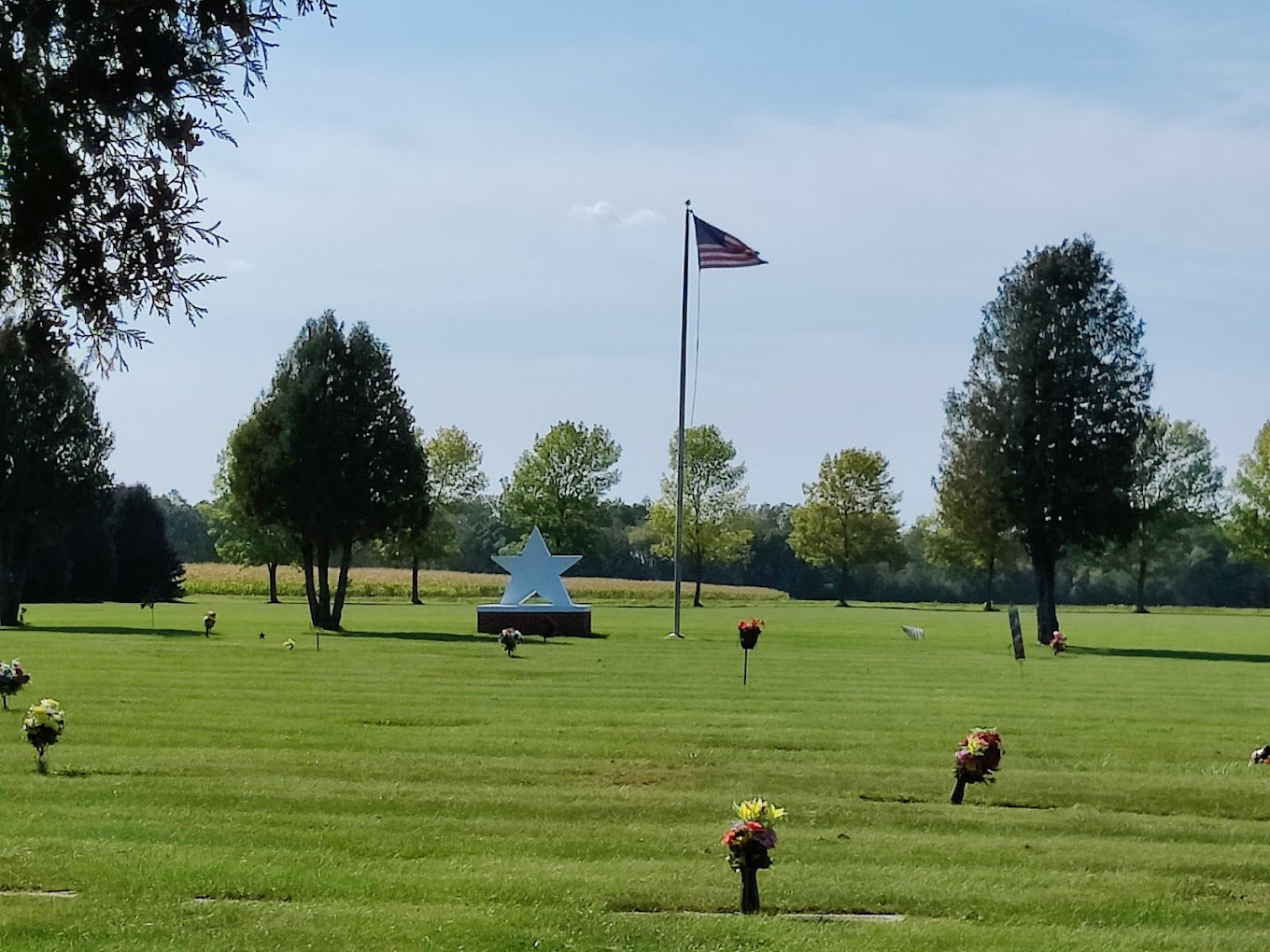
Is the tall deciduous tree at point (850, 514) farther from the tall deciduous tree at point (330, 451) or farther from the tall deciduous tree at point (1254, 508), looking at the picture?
the tall deciduous tree at point (330, 451)

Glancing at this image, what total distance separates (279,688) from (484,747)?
854 centimetres

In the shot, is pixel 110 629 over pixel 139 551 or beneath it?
beneath

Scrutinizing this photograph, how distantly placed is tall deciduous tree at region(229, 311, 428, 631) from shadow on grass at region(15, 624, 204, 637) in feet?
16.6

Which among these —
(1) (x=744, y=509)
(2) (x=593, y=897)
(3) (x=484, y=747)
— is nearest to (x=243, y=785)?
(3) (x=484, y=747)

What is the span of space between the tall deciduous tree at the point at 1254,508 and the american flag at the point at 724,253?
1836 inches

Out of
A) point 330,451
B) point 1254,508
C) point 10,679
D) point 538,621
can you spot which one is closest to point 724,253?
point 538,621

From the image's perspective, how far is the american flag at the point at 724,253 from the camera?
44.0 meters

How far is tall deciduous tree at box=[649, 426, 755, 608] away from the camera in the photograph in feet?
333

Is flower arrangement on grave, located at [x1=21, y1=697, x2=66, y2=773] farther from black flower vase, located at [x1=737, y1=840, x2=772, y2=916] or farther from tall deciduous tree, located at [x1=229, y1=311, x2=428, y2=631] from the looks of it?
tall deciduous tree, located at [x1=229, y1=311, x2=428, y2=631]

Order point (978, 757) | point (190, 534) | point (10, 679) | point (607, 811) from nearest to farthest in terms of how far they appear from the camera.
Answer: point (978, 757)
point (607, 811)
point (10, 679)
point (190, 534)

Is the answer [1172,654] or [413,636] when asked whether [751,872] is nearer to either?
[413,636]

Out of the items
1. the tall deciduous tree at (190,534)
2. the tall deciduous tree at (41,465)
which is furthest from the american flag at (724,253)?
the tall deciduous tree at (190,534)

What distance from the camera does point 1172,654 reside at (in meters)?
44.7

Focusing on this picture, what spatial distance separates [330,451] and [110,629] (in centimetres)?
871
